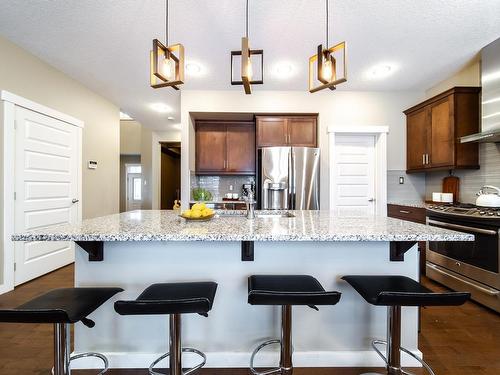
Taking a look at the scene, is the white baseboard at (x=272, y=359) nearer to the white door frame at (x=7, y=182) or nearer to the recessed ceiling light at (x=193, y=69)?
the white door frame at (x=7, y=182)

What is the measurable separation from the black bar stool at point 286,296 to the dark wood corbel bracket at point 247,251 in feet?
0.60

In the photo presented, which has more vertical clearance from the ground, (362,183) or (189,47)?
(189,47)

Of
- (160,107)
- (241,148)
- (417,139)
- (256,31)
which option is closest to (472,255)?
(417,139)

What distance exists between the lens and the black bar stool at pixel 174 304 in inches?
41.9

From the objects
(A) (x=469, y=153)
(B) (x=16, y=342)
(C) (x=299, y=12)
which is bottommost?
(B) (x=16, y=342)

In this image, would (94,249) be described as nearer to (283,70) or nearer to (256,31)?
(256,31)

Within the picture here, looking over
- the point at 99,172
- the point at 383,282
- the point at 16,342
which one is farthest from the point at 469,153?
the point at 99,172

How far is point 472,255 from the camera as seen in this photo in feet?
8.44

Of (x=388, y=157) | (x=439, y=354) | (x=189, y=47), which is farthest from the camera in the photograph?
(x=388, y=157)

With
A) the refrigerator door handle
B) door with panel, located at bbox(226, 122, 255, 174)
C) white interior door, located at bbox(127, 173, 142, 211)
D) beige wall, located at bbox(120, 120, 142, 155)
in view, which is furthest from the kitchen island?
white interior door, located at bbox(127, 173, 142, 211)

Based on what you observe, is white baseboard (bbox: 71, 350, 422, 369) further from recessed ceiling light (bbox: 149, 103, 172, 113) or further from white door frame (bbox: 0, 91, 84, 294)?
recessed ceiling light (bbox: 149, 103, 172, 113)

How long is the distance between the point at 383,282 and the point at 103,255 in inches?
64.3

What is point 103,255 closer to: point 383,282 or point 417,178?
point 383,282

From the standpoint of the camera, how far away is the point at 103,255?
5.37ft
